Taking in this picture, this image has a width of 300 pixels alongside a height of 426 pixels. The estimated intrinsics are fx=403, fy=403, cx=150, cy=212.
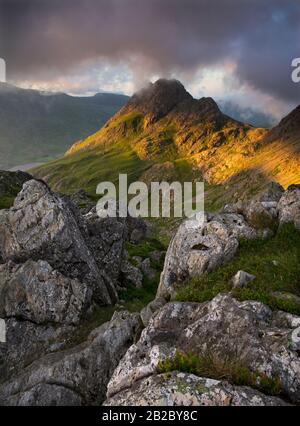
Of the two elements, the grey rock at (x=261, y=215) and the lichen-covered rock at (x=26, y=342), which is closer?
the lichen-covered rock at (x=26, y=342)

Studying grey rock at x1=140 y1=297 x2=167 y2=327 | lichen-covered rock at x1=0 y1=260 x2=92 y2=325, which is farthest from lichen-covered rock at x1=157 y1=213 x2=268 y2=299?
lichen-covered rock at x1=0 y1=260 x2=92 y2=325

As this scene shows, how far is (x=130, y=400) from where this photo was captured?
50.4ft

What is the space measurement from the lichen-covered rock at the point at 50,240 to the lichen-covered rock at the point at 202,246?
7.11 metres

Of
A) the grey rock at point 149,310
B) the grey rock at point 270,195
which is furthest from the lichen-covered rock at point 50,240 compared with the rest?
the grey rock at point 270,195

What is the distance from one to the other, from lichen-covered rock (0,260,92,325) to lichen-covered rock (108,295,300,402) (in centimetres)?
1056

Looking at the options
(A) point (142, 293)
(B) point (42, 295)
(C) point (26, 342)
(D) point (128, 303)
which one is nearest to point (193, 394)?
(C) point (26, 342)

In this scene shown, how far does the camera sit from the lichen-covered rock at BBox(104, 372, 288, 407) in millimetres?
14258

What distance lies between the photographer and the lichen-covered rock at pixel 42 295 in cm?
2908

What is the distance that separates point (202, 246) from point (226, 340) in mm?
11032

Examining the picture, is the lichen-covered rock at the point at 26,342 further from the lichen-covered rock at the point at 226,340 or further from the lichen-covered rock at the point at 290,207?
the lichen-covered rock at the point at 290,207

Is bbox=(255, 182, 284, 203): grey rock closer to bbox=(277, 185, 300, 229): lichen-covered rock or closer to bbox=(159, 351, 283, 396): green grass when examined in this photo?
bbox=(277, 185, 300, 229): lichen-covered rock

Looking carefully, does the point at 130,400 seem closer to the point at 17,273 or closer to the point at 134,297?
the point at 17,273
